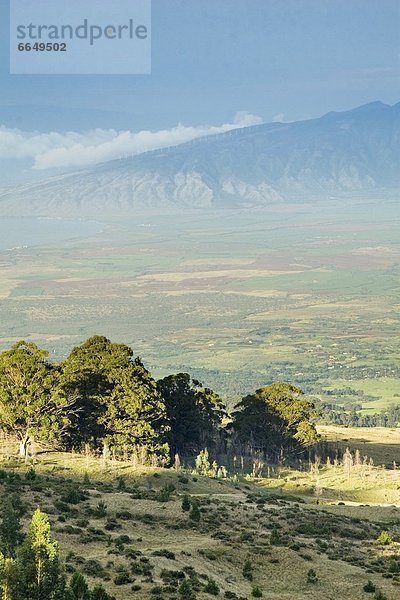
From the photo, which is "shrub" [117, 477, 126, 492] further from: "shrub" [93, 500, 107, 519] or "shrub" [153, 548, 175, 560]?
"shrub" [153, 548, 175, 560]

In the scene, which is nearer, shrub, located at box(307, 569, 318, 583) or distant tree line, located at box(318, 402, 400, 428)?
shrub, located at box(307, 569, 318, 583)

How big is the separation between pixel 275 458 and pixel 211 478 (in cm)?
1871

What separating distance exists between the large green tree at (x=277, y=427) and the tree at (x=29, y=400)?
1836 centimetres

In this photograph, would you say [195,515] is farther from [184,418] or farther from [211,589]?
[184,418]

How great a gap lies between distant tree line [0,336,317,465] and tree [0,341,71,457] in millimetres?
62

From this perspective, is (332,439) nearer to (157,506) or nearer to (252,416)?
(252,416)

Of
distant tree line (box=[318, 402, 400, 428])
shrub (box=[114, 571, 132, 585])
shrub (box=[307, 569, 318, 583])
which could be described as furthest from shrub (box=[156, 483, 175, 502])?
distant tree line (box=[318, 402, 400, 428])

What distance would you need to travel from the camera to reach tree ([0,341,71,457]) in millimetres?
51594

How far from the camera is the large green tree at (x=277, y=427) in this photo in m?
66.6

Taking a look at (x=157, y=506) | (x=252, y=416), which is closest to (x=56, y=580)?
(x=157, y=506)

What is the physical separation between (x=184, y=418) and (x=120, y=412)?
7.96 meters

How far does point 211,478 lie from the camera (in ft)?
162

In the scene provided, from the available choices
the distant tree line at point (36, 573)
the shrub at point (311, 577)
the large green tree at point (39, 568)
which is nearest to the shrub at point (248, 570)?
the shrub at point (311, 577)

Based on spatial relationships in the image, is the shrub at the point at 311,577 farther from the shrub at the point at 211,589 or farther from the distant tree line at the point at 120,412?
the distant tree line at the point at 120,412
